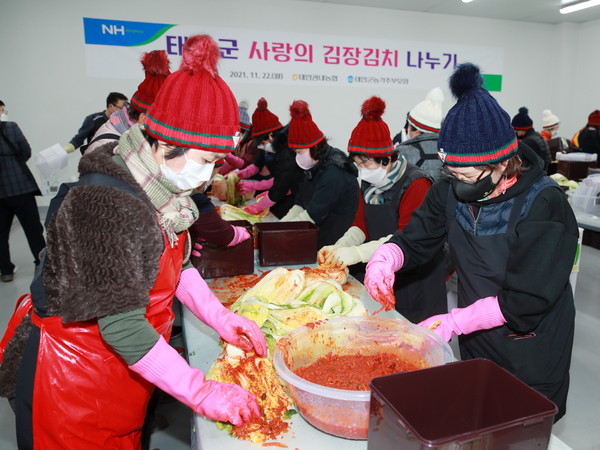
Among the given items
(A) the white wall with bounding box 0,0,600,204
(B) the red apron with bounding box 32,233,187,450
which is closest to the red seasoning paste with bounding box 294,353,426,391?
(B) the red apron with bounding box 32,233,187,450

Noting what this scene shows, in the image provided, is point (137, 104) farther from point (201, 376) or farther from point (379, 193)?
point (201, 376)

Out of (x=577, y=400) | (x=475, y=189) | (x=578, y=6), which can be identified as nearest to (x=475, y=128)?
(x=475, y=189)

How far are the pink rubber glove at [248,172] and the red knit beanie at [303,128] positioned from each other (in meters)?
1.77

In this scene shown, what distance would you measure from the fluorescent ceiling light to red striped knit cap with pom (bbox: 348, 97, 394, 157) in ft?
28.0

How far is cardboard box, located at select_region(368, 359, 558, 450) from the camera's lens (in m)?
0.83

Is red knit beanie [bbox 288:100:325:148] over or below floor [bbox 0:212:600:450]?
over

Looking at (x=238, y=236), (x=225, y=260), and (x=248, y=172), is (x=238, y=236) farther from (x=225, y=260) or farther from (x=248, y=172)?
(x=248, y=172)

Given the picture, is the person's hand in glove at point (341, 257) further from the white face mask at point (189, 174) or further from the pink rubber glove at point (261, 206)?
the pink rubber glove at point (261, 206)

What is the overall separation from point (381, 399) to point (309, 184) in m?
2.85

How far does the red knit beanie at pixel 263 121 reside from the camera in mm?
4330

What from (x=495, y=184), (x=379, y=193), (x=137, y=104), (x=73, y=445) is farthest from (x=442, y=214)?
(x=137, y=104)

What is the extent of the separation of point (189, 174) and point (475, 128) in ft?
3.04

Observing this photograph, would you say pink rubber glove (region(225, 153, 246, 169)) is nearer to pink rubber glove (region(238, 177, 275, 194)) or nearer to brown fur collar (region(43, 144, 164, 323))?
pink rubber glove (region(238, 177, 275, 194))

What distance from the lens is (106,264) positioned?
1085mm
